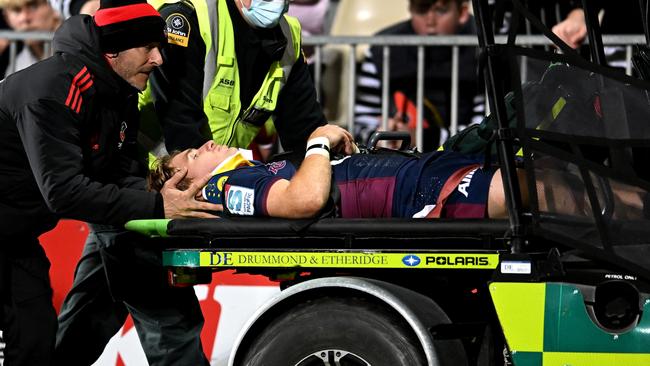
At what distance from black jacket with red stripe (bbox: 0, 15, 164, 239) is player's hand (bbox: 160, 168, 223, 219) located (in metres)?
0.04

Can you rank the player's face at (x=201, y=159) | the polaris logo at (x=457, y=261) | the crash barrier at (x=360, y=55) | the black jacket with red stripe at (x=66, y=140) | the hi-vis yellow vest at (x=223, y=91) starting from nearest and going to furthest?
the polaris logo at (x=457, y=261), the black jacket with red stripe at (x=66, y=140), the player's face at (x=201, y=159), the hi-vis yellow vest at (x=223, y=91), the crash barrier at (x=360, y=55)

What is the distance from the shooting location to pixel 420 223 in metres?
4.62

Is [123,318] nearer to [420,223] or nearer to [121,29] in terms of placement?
[121,29]

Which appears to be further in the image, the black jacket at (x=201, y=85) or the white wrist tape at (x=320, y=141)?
the black jacket at (x=201, y=85)

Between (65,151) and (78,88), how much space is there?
0.26 meters

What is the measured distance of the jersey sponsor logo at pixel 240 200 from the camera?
4926mm

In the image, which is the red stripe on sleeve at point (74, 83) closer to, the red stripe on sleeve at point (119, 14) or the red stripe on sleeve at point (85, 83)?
the red stripe on sleeve at point (85, 83)

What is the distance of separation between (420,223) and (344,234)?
11.3 inches

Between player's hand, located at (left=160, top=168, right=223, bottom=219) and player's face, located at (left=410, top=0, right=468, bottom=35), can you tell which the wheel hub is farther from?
player's face, located at (left=410, top=0, right=468, bottom=35)

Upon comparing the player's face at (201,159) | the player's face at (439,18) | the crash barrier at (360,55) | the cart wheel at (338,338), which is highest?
the player's face at (439,18)

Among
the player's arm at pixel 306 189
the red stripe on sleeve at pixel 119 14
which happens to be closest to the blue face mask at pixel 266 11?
the red stripe on sleeve at pixel 119 14

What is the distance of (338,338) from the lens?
4.73 metres

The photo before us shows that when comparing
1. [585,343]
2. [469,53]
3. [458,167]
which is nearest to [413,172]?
[458,167]

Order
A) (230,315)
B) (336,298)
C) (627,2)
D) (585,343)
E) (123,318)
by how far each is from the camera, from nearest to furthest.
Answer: (585,343) → (336,298) → (123,318) → (230,315) → (627,2)
